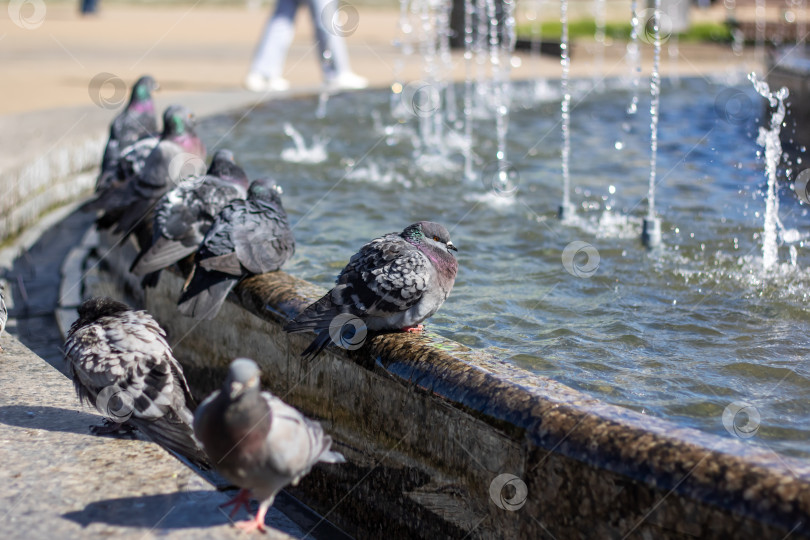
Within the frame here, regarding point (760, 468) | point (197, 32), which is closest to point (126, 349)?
point (760, 468)

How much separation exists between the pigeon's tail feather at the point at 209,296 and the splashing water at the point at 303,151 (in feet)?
11.1

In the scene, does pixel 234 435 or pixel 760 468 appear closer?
pixel 760 468

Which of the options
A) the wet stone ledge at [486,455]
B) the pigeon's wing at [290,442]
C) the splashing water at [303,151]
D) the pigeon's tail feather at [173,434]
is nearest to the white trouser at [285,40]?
the splashing water at [303,151]

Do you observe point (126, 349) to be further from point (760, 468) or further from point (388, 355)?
point (760, 468)

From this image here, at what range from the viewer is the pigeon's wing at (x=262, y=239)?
412 centimetres

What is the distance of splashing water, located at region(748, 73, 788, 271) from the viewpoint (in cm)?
518

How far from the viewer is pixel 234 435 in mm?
2695

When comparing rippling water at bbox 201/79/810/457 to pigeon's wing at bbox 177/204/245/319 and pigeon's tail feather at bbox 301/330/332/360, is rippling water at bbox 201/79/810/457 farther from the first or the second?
pigeon's tail feather at bbox 301/330/332/360

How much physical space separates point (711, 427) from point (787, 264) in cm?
215

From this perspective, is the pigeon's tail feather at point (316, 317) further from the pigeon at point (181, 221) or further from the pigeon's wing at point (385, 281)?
the pigeon at point (181, 221)

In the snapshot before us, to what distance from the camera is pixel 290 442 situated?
9.11 ft

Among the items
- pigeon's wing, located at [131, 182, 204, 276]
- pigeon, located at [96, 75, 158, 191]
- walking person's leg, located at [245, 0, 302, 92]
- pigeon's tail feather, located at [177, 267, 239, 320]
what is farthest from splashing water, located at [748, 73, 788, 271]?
walking person's leg, located at [245, 0, 302, 92]

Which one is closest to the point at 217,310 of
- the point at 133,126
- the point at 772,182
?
the point at 133,126

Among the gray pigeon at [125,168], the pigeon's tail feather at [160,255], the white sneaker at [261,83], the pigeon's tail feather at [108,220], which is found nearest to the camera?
the pigeon's tail feather at [160,255]
